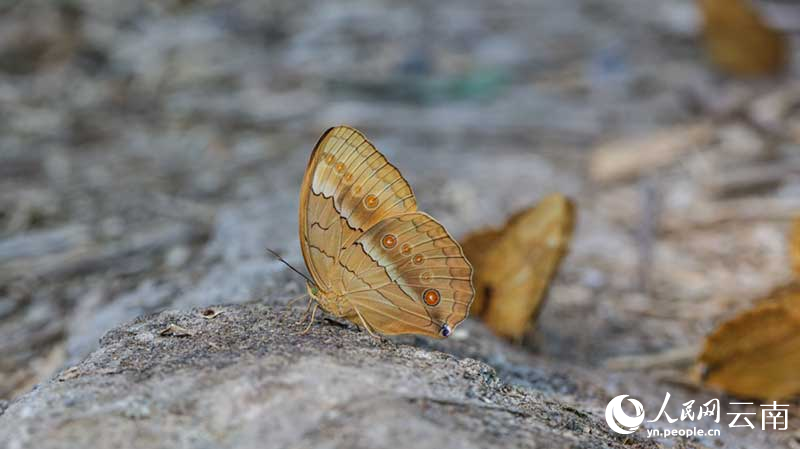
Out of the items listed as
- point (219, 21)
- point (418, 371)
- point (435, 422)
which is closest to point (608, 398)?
point (418, 371)

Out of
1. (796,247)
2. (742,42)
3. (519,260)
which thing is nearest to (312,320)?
(519,260)

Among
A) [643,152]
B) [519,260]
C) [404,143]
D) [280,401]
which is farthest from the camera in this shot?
[404,143]

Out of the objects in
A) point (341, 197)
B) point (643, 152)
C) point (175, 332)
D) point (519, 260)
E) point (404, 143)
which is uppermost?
point (643, 152)

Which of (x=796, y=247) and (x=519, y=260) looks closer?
(x=796, y=247)

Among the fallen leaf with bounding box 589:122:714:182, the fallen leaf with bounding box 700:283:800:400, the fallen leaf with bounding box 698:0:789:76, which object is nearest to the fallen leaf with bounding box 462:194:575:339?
the fallen leaf with bounding box 700:283:800:400

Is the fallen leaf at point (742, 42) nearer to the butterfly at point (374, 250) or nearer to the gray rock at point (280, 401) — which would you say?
the butterfly at point (374, 250)

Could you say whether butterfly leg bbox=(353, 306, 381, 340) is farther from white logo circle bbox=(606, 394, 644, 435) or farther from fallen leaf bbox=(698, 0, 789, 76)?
fallen leaf bbox=(698, 0, 789, 76)

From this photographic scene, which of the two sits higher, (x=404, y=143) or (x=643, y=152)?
(x=643, y=152)

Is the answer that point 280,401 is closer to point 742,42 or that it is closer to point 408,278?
point 408,278
